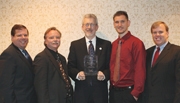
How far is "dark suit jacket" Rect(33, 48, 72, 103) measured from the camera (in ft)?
6.54

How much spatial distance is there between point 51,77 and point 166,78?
1488mm

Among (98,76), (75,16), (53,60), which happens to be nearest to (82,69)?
(98,76)

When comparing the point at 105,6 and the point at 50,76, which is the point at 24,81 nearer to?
the point at 50,76

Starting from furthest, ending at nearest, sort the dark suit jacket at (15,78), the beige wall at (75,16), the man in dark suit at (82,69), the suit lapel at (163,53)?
the beige wall at (75,16)
the man in dark suit at (82,69)
the suit lapel at (163,53)
the dark suit jacket at (15,78)

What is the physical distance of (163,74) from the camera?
203 cm

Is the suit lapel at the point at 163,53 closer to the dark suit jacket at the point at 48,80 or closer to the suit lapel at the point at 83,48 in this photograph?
the suit lapel at the point at 83,48

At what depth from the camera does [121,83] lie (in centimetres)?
218

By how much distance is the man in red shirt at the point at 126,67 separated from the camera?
2.10m

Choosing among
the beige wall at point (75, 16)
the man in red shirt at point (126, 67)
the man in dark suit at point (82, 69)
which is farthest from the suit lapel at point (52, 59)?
the beige wall at point (75, 16)

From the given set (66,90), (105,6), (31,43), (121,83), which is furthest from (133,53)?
(31,43)

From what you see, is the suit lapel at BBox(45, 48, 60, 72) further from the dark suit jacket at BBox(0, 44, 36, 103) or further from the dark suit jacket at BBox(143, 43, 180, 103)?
the dark suit jacket at BBox(143, 43, 180, 103)

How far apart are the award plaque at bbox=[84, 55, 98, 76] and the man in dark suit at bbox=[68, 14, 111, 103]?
6 cm

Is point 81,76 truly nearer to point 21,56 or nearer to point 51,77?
point 51,77

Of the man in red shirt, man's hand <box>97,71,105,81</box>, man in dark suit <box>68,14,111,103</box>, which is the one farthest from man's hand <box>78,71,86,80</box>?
the man in red shirt
